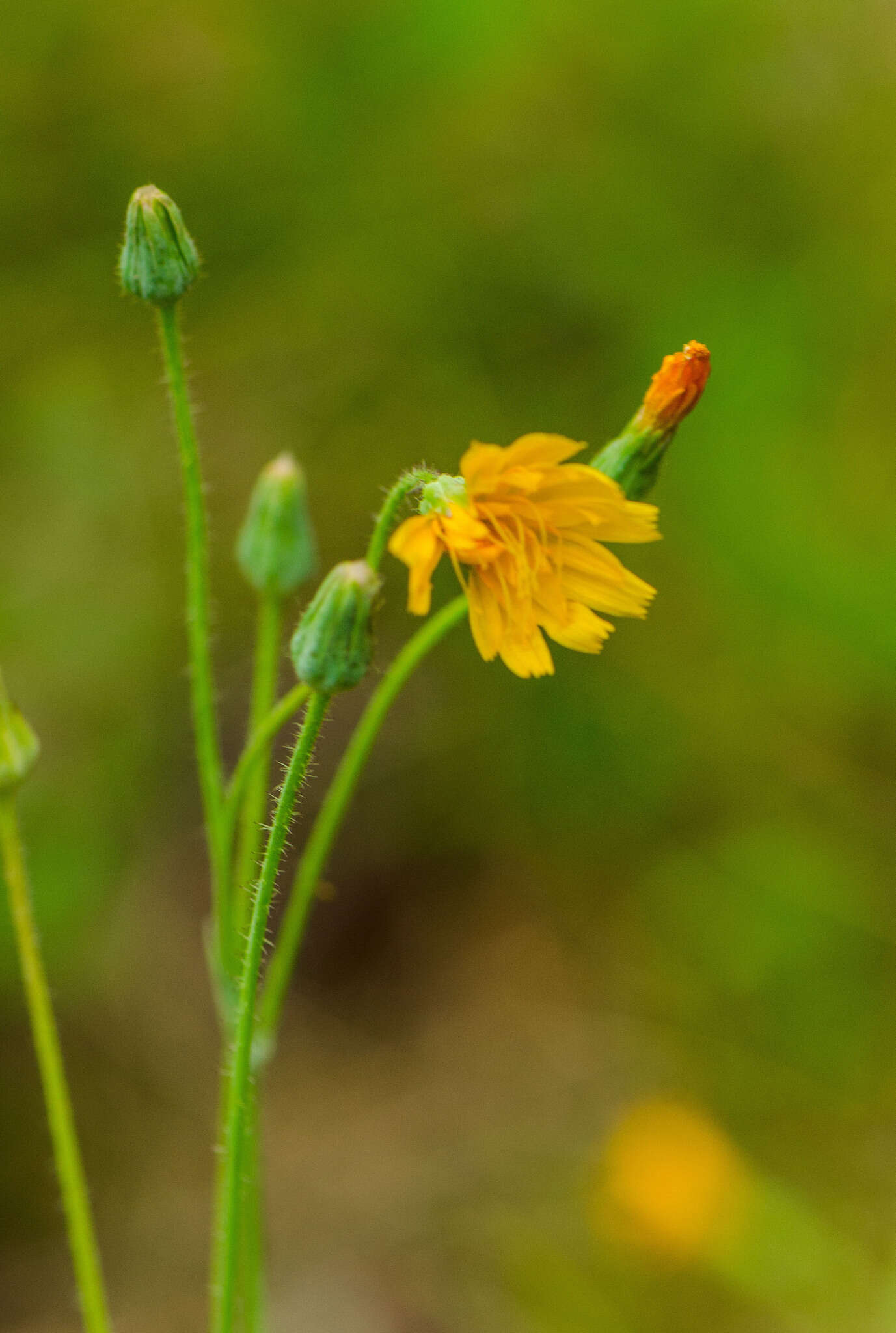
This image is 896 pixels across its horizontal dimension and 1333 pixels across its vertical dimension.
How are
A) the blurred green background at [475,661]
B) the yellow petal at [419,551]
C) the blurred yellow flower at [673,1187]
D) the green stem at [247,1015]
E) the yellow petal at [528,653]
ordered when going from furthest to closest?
the blurred green background at [475,661]
the blurred yellow flower at [673,1187]
the yellow petal at [528,653]
the yellow petal at [419,551]
the green stem at [247,1015]

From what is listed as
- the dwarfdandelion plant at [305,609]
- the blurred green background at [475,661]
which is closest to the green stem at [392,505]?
the dwarfdandelion plant at [305,609]

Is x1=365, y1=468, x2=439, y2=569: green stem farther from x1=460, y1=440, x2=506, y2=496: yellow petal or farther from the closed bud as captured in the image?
the closed bud

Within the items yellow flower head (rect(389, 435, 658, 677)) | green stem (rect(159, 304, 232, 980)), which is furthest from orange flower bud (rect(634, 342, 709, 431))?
green stem (rect(159, 304, 232, 980))

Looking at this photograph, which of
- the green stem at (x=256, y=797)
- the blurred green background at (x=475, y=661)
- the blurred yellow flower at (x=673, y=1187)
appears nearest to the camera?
the green stem at (x=256, y=797)

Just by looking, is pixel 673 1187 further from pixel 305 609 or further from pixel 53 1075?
pixel 305 609

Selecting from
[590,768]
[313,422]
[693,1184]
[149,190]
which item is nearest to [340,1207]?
[693,1184]

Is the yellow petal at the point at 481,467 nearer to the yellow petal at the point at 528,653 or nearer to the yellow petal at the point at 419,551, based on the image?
the yellow petal at the point at 419,551
